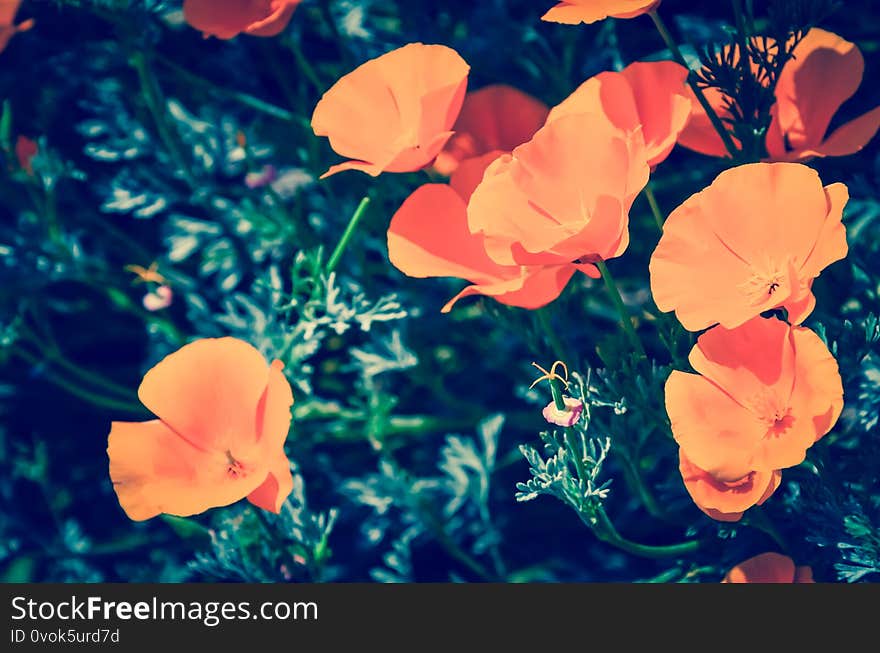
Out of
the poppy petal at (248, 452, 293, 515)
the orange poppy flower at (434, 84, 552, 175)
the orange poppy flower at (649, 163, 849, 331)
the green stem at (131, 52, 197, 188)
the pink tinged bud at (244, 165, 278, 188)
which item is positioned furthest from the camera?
the pink tinged bud at (244, 165, 278, 188)

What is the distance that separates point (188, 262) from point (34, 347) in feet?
0.93

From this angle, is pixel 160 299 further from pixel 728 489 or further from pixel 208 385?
pixel 728 489

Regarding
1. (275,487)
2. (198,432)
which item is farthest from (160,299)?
(275,487)

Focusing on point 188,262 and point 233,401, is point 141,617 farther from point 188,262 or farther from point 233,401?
point 188,262

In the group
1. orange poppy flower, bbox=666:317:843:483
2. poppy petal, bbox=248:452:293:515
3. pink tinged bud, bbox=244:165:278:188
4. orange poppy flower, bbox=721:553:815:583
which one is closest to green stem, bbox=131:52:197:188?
pink tinged bud, bbox=244:165:278:188

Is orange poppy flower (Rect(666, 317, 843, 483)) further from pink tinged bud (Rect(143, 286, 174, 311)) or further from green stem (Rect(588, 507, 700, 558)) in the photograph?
pink tinged bud (Rect(143, 286, 174, 311))

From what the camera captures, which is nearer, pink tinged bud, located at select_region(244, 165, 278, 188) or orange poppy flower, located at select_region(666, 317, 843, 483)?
orange poppy flower, located at select_region(666, 317, 843, 483)

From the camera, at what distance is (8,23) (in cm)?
120

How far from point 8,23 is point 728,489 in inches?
41.2

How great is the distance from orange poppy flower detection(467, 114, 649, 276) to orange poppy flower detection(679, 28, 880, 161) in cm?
16

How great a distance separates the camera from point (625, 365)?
88 cm

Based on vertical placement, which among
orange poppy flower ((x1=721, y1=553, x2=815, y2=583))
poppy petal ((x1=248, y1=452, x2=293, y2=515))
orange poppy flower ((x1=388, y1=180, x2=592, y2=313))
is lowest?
orange poppy flower ((x1=721, y1=553, x2=815, y2=583))

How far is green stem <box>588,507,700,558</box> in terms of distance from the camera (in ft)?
2.98

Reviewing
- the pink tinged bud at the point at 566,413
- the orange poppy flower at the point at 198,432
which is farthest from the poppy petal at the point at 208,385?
the pink tinged bud at the point at 566,413
